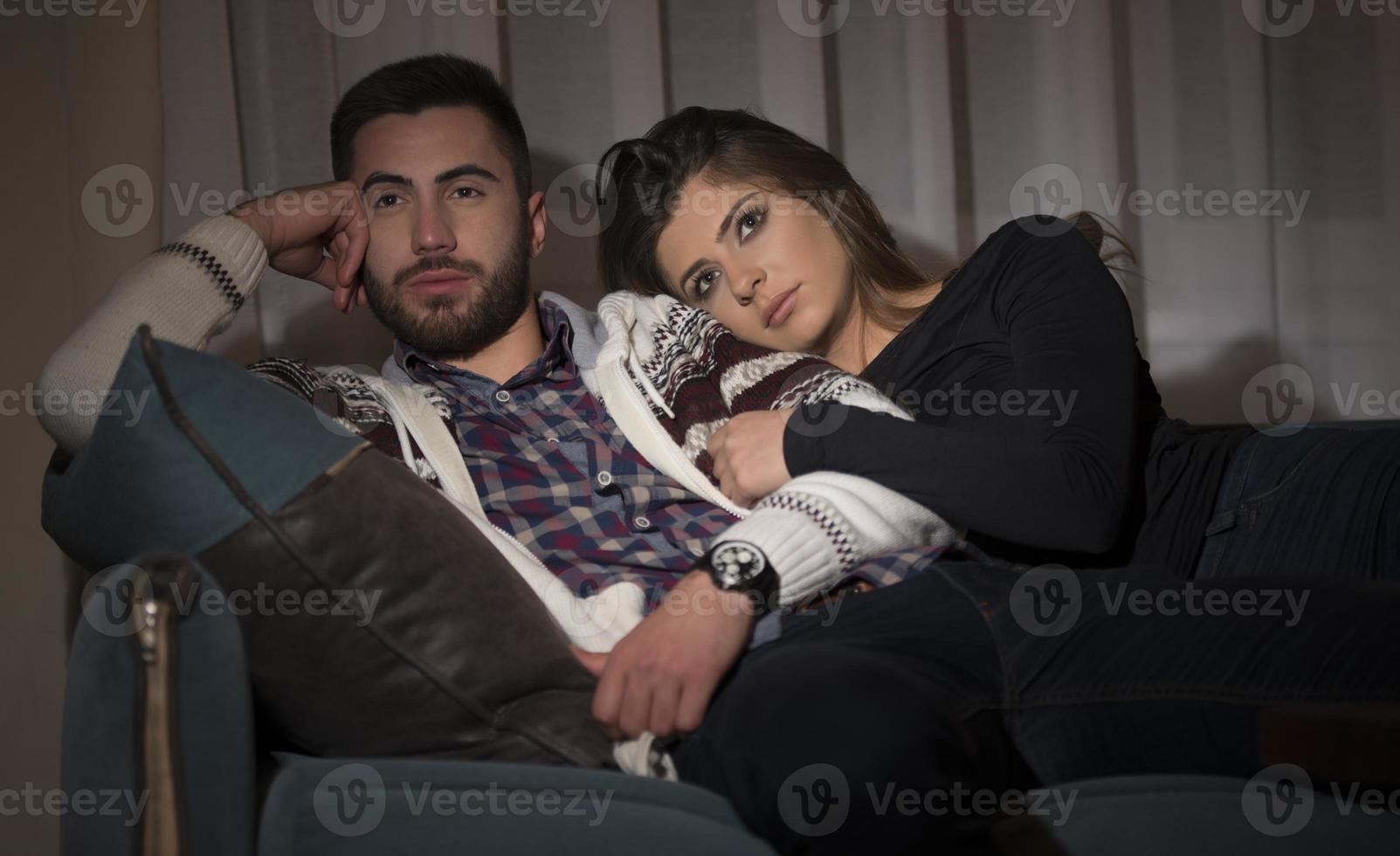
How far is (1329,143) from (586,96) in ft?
5.46

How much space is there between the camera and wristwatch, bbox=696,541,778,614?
1.09 m

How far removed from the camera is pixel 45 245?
1.67 m

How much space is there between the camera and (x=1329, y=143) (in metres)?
2.41

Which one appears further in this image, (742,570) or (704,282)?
(704,282)

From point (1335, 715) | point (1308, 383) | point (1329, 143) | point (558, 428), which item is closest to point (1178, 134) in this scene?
point (1329, 143)

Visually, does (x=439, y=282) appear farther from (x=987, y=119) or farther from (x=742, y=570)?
(x=987, y=119)

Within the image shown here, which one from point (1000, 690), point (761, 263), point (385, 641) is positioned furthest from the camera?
point (761, 263)

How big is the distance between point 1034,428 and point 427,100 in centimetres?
102

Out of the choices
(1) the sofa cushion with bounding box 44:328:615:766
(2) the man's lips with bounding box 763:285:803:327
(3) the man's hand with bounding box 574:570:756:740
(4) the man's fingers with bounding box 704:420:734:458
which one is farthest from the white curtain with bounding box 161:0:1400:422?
(3) the man's hand with bounding box 574:570:756:740

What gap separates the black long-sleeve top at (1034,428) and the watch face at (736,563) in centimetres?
18

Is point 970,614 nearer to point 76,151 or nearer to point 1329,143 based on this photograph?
point 76,151

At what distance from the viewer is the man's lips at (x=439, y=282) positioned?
1.59 m

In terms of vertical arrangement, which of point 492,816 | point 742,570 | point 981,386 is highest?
point 981,386

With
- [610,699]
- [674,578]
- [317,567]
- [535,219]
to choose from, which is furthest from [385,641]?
[535,219]
